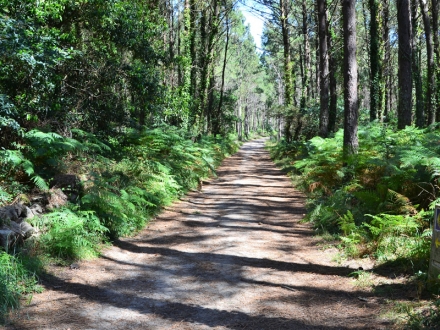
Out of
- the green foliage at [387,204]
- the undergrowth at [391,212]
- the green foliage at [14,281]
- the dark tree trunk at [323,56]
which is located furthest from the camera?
the dark tree trunk at [323,56]

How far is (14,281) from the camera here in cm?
482

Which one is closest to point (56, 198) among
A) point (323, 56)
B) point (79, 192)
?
point (79, 192)

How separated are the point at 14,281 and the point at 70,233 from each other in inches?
61.8

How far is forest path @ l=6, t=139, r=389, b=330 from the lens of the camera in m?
4.43

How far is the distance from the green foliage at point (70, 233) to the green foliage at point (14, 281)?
2.53 feet

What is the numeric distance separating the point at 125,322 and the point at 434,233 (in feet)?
12.1

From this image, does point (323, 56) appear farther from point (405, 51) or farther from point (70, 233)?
point (70, 233)

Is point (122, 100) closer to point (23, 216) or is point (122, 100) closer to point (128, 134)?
point (128, 134)

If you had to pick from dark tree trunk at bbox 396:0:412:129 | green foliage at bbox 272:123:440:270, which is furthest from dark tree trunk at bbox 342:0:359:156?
dark tree trunk at bbox 396:0:412:129

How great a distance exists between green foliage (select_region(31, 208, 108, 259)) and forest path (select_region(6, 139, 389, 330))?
27 centimetres

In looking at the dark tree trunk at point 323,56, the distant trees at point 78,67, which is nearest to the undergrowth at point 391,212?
the distant trees at point 78,67

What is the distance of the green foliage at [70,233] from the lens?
615cm

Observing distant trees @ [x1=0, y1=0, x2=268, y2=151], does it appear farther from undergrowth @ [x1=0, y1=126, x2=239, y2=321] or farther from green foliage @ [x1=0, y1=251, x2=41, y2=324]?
green foliage @ [x1=0, y1=251, x2=41, y2=324]

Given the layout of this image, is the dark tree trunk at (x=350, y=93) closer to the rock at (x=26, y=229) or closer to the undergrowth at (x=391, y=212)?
the undergrowth at (x=391, y=212)
